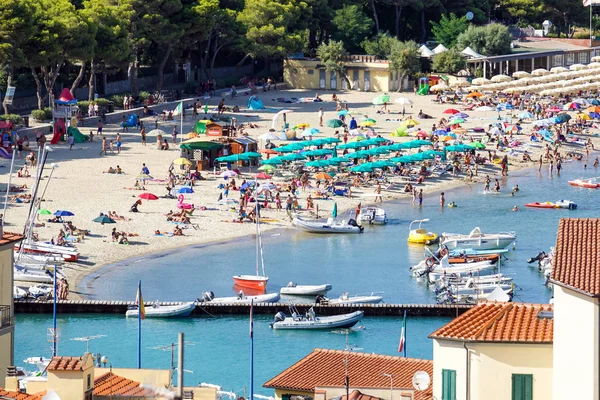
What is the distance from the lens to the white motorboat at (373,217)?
7469cm

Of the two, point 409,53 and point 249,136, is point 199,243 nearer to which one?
point 249,136

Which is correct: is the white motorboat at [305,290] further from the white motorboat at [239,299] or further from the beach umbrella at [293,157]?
the beach umbrella at [293,157]

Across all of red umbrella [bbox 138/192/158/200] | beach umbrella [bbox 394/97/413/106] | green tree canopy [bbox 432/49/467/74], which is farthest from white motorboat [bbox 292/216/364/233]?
green tree canopy [bbox 432/49/467/74]

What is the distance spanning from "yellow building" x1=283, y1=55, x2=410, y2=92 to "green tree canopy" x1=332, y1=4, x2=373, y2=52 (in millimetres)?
5212

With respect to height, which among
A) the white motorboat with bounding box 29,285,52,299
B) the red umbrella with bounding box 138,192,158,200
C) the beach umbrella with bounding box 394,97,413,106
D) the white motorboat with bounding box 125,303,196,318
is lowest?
the white motorboat with bounding box 125,303,196,318

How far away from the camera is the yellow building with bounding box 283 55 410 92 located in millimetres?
121562

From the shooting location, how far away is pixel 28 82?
10088 cm

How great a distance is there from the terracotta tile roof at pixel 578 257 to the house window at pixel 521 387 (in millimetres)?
2170

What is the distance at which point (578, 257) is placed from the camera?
88.2 feet

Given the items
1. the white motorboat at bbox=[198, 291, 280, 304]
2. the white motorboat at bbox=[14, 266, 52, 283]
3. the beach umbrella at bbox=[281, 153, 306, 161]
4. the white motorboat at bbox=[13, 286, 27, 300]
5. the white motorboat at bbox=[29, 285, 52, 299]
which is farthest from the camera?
the beach umbrella at bbox=[281, 153, 306, 161]

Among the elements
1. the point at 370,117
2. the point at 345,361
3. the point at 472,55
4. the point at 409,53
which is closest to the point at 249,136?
the point at 370,117

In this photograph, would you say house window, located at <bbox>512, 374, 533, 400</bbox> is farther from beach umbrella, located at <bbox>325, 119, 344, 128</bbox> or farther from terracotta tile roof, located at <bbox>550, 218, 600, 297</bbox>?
beach umbrella, located at <bbox>325, 119, 344, 128</bbox>

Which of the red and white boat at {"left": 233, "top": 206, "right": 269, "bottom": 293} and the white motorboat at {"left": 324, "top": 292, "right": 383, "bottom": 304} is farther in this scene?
the red and white boat at {"left": 233, "top": 206, "right": 269, "bottom": 293}

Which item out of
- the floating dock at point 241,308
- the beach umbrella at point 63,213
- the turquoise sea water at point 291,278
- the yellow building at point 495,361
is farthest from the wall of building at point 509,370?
the beach umbrella at point 63,213
